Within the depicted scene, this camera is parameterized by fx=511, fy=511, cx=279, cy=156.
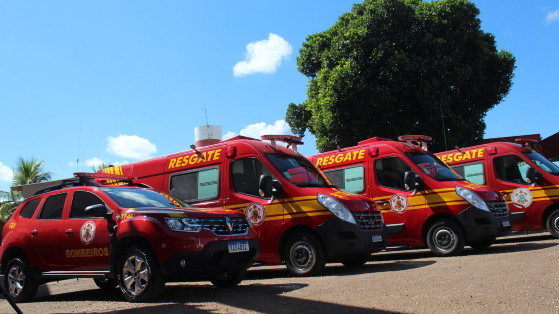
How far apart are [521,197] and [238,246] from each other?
8.35 meters

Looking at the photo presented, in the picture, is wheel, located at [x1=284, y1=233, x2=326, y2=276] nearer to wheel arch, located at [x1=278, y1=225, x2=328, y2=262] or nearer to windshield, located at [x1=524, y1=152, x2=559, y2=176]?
wheel arch, located at [x1=278, y1=225, x2=328, y2=262]

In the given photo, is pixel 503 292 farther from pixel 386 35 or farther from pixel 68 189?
pixel 386 35

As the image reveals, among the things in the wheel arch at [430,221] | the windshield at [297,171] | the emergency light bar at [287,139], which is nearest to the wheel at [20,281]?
the windshield at [297,171]

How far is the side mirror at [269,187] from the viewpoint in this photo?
27.0 ft

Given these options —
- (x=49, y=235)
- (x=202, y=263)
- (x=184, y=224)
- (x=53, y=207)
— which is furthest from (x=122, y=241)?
(x=53, y=207)

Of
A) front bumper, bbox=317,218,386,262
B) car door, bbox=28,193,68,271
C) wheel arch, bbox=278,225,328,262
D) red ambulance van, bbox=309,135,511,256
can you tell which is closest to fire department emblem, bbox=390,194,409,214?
red ambulance van, bbox=309,135,511,256

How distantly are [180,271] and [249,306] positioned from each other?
3.41 ft

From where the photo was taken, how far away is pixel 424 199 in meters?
10.1

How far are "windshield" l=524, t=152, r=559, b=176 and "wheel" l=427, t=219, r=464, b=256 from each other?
150 inches

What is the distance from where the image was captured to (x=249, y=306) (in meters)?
5.48

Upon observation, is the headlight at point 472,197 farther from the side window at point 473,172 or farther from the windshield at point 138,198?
the windshield at point 138,198

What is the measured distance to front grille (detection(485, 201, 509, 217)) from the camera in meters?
10.0

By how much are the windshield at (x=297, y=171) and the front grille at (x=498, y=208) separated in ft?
11.2

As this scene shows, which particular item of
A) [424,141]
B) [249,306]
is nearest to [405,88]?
[424,141]
